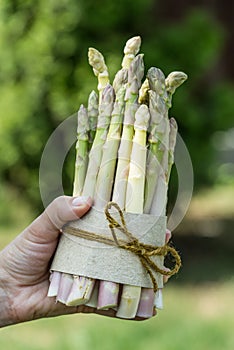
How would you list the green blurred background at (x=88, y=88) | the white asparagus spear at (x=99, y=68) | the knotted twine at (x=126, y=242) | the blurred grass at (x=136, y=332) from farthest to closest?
the green blurred background at (x=88, y=88)
the blurred grass at (x=136, y=332)
the white asparagus spear at (x=99, y=68)
the knotted twine at (x=126, y=242)

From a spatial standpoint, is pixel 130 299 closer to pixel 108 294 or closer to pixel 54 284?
pixel 108 294

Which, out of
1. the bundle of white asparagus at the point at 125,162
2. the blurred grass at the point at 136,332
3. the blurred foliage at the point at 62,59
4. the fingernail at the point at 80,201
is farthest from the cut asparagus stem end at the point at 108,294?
the blurred foliage at the point at 62,59

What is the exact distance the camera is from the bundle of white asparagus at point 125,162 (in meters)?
1.90

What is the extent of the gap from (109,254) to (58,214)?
178mm

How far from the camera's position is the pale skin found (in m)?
2.04

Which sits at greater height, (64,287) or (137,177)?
(137,177)

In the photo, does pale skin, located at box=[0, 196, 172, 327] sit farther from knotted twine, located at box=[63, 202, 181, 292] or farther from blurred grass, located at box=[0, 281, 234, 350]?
blurred grass, located at box=[0, 281, 234, 350]

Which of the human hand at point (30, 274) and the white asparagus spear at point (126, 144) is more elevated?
the white asparagus spear at point (126, 144)

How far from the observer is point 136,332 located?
4359 millimetres

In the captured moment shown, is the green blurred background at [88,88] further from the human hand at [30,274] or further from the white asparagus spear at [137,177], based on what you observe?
the white asparagus spear at [137,177]

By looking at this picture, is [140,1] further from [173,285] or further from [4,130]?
[173,285]

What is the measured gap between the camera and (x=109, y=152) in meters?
1.92

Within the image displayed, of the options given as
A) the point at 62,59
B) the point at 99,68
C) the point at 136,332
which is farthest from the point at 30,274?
the point at 62,59

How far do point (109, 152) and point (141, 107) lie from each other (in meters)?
0.14
